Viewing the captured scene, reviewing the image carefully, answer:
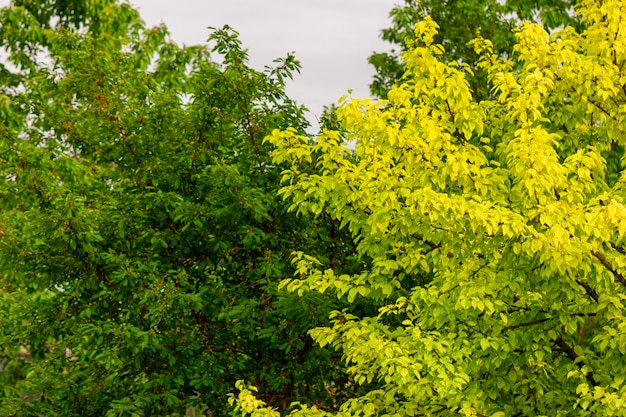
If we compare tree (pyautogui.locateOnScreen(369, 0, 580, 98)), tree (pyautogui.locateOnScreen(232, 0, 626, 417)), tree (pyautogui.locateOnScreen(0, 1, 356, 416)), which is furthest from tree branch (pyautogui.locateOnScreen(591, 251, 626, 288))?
tree (pyautogui.locateOnScreen(369, 0, 580, 98))

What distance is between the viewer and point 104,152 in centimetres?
1302

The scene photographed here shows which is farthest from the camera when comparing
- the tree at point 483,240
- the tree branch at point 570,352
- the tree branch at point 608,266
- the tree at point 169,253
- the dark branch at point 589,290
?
the tree at point 169,253

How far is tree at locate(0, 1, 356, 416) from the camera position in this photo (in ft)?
36.6

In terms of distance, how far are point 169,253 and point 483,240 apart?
201 inches

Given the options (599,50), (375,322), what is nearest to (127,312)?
(375,322)

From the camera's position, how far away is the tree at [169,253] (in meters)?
11.2

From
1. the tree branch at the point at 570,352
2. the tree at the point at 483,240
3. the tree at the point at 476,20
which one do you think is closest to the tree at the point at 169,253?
the tree at the point at 483,240

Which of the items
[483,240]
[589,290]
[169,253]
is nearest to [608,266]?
[589,290]

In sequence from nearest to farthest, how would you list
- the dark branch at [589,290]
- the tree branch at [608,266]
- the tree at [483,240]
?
the tree at [483,240] → the tree branch at [608,266] → the dark branch at [589,290]

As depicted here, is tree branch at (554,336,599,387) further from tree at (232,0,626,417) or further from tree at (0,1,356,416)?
tree at (0,1,356,416)

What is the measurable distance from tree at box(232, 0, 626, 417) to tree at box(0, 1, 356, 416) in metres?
Result: 1.58

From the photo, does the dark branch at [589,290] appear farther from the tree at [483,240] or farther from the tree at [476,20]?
the tree at [476,20]

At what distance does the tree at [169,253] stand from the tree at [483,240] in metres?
1.58

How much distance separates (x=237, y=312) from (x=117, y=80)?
4347 mm
